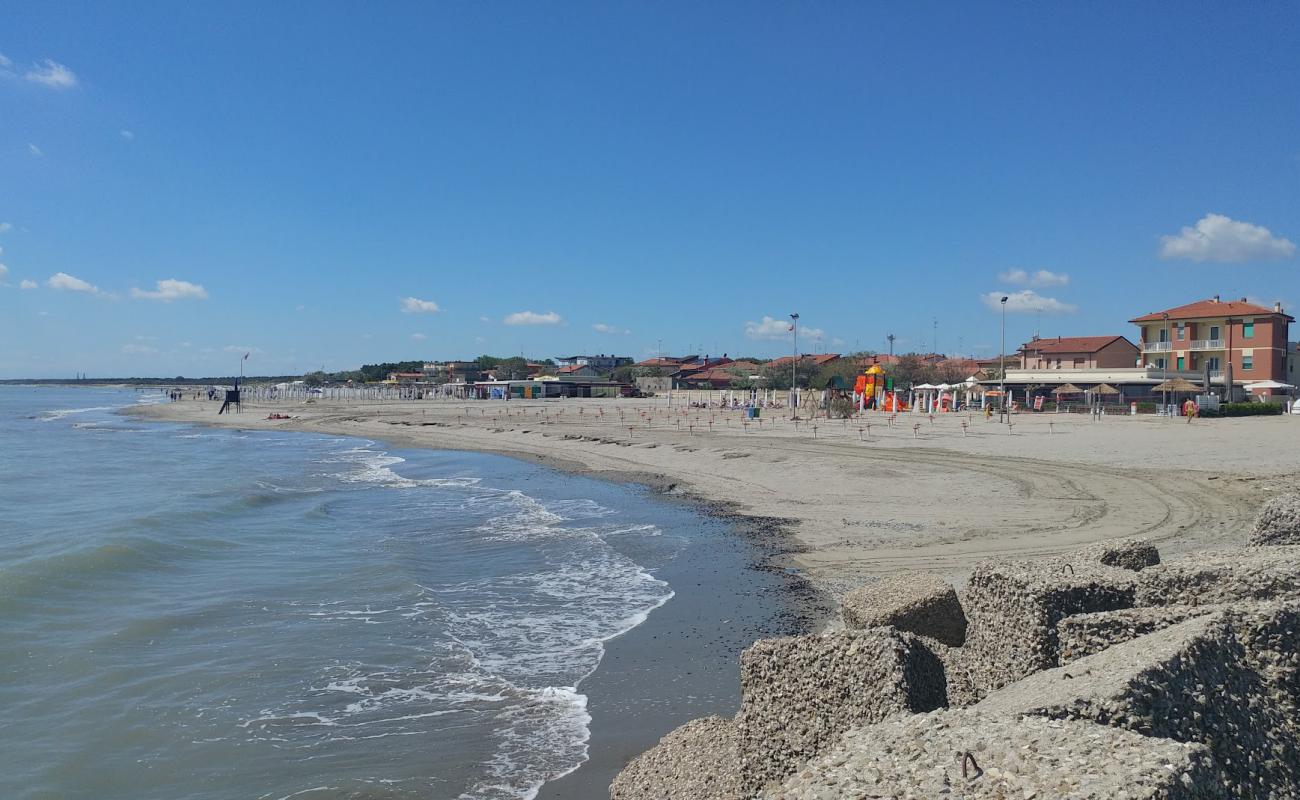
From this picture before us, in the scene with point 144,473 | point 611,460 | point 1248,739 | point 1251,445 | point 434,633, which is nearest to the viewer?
point 1248,739

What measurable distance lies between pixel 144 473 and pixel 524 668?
2703 cm

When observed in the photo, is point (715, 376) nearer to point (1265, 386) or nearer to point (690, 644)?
point (1265, 386)

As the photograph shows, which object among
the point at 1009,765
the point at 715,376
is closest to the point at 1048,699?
the point at 1009,765

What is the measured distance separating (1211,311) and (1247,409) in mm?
20302

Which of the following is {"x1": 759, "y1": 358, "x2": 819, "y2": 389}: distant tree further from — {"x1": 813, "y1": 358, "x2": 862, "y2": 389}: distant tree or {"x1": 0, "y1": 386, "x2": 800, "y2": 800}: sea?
{"x1": 0, "y1": 386, "x2": 800, "y2": 800}: sea

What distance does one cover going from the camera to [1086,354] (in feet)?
205

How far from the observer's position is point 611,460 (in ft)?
109

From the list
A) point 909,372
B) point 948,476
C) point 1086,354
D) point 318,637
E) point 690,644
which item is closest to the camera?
point 690,644

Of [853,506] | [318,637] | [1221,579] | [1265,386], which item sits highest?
[1265,386]

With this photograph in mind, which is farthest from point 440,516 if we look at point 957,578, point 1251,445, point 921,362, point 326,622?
point 921,362

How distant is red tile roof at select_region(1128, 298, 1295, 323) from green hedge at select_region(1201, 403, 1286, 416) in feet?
54.1

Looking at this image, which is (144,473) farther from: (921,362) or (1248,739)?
(921,362)

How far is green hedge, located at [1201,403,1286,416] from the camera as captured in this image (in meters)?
39.3

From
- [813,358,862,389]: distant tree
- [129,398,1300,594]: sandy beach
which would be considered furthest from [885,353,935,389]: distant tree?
[129,398,1300,594]: sandy beach
